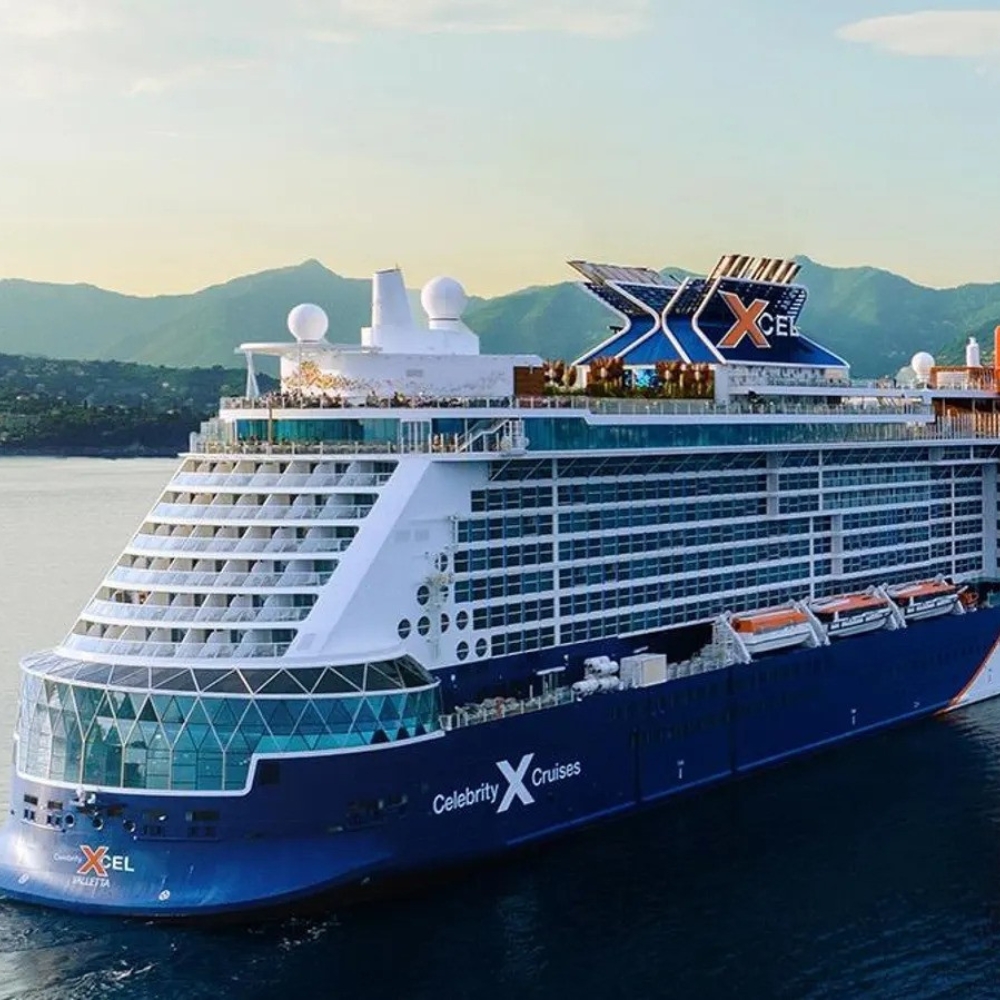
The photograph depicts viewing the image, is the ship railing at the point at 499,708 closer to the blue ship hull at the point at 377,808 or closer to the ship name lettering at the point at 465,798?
the blue ship hull at the point at 377,808

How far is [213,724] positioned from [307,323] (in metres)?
8.59

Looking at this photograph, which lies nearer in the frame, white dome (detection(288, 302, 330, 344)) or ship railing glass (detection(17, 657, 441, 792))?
ship railing glass (detection(17, 657, 441, 792))

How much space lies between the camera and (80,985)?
21906 mm

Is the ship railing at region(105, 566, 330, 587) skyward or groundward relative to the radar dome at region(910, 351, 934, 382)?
groundward

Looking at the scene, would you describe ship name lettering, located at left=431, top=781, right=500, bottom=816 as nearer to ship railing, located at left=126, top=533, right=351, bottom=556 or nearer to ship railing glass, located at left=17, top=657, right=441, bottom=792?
ship railing glass, located at left=17, top=657, right=441, bottom=792

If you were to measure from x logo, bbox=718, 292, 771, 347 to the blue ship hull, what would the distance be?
9.28 meters

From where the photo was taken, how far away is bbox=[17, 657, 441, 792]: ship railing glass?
77.3 ft

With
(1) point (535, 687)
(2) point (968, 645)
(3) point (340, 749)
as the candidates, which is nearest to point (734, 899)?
(1) point (535, 687)

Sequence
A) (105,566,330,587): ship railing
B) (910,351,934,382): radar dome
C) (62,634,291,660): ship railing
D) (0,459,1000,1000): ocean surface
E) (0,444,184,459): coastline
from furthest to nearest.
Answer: (0,444,184,459): coastline, (910,351,934,382): radar dome, (105,566,330,587): ship railing, (62,634,291,660): ship railing, (0,459,1000,1000): ocean surface

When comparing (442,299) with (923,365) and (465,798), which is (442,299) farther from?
(923,365)

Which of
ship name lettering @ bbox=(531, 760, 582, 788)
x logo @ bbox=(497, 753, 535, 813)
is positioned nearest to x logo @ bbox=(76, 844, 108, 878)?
x logo @ bbox=(497, 753, 535, 813)

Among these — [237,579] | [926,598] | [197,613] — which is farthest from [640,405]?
[926,598]

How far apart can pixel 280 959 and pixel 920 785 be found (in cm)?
1592

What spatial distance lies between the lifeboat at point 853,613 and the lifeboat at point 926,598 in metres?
0.82
